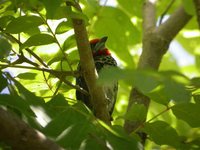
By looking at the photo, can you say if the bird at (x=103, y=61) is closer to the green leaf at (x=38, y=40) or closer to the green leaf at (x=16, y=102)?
the green leaf at (x=38, y=40)

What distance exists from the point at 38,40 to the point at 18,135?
0.56 meters

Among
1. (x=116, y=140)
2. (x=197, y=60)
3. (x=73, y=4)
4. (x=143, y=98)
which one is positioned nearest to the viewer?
(x=116, y=140)

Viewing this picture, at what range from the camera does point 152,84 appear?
3.08 feet

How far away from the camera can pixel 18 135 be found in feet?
3.30

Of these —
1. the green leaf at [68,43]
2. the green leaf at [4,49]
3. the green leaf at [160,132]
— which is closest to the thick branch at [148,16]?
the green leaf at [68,43]

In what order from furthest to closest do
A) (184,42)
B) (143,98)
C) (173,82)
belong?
(184,42)
(143,98)
(173,82)

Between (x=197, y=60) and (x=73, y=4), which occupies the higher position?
(x=73, y=4)

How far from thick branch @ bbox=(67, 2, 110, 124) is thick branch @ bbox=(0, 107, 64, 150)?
58cm

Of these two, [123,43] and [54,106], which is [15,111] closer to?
[54,106]

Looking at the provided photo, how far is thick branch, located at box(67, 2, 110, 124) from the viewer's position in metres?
1.56

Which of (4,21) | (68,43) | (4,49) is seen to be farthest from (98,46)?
(4,49)

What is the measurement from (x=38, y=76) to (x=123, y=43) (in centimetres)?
53

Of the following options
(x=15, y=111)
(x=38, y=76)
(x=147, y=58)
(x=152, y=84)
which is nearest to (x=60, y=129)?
(x=15, y=111)

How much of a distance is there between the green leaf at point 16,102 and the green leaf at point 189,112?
467 millimetres
